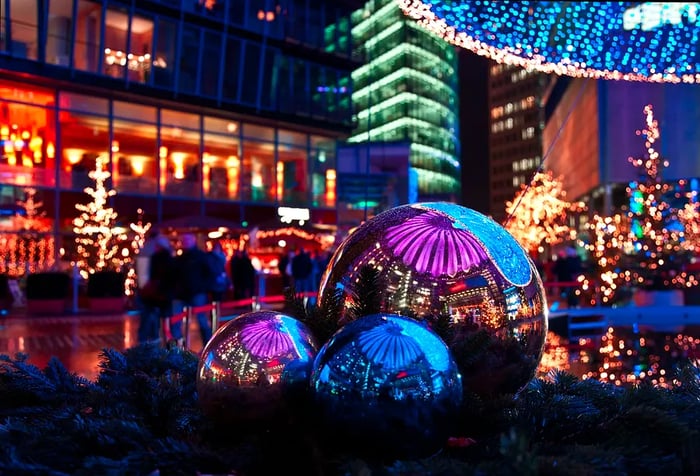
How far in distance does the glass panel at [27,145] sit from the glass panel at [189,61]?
238 inches

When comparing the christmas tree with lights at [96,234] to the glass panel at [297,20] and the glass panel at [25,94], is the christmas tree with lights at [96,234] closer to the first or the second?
the glass panel at [25,94]

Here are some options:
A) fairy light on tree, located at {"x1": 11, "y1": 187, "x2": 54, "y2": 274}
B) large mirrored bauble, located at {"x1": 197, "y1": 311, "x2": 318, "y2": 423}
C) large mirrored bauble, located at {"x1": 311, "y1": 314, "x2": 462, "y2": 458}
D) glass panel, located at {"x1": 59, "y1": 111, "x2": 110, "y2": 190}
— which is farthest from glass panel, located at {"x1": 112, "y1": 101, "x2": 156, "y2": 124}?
large mirrored bauble, located at {"x1": 311, "y1": 314, "x2": 462, "y2": 458}

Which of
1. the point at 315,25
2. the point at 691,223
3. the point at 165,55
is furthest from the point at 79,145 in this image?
the point at 691,223

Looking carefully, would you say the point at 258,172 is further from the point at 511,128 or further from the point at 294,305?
the point at 511,128

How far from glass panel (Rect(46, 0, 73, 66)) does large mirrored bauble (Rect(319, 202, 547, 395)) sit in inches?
1080

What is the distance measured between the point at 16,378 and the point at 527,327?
277 centimetres

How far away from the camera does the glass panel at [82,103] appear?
28.6m

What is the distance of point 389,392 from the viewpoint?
2.71 meters

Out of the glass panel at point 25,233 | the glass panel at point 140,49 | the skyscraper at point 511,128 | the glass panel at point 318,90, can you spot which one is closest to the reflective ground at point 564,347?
the glass panel at point 25,233

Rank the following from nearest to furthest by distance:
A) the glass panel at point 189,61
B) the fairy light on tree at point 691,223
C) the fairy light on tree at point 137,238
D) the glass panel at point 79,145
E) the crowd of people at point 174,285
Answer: the crowd of people at point 174,285
the fairy light on tree at point 137,238
the fairy light on tree at point 691,223
the glass panel at point 79,145
the glass panel at point 189,61

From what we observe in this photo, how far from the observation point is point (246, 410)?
307 centimetres

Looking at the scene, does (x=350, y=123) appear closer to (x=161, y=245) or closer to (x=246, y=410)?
(x=161, y=245)

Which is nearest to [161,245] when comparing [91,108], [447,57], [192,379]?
[192,379]

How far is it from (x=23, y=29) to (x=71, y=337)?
1608cm
